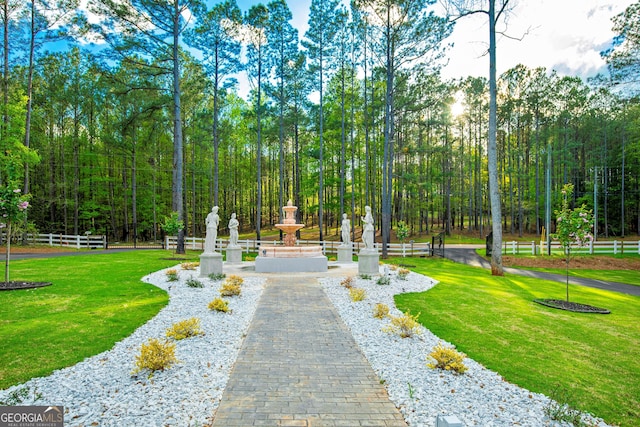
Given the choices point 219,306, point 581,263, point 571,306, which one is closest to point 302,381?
point 219,306

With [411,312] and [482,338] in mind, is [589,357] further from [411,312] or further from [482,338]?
[411,312]

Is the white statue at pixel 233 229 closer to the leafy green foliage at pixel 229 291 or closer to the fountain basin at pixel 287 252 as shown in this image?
the fountain basin at pixel 287 252

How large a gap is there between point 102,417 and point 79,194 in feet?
109

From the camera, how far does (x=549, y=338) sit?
18.8 feet

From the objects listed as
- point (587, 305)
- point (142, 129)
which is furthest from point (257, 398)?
point (142, 129)

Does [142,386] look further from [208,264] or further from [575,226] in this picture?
[575,226]

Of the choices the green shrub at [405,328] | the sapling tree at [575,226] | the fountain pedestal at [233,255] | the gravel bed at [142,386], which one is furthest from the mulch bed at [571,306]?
the fountain pedestal at [233,255]

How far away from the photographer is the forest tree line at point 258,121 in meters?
18.3

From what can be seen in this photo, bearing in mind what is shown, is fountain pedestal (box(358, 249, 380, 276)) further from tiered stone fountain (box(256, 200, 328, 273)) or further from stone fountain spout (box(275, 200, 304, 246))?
stone fountain spout (box(275, 200, 304, 246))

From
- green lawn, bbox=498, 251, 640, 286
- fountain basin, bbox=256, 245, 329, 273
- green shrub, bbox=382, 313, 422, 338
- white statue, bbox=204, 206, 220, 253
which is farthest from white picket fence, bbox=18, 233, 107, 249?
green lawn, bbox=498, 251, 640, 286

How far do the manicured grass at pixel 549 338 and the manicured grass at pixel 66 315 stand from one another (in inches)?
242

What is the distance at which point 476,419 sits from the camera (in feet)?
10.6

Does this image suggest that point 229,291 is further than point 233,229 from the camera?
No

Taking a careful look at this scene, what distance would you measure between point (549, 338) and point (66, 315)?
31.7 ft
